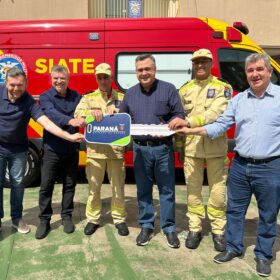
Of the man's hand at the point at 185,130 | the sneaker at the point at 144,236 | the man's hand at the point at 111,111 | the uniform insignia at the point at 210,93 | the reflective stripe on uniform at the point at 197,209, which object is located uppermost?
the uniform insignia at the point at 210,93

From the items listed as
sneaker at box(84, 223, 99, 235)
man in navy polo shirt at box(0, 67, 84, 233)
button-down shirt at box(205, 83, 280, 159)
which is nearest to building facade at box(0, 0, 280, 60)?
man in navy polo shirt at box(0, 67, 84, 233)

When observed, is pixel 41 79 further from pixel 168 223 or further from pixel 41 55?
pixel 168 223

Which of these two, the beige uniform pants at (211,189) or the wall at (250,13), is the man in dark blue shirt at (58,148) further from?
the wall at (250,13)

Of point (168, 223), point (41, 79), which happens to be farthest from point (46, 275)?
point (41, 79)

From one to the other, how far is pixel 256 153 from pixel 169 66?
8.43 feet

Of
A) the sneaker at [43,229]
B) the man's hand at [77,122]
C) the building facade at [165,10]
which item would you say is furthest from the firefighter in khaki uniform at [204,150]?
the building facade at [165,10]

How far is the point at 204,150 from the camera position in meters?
3.29

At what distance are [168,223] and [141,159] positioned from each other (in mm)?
703

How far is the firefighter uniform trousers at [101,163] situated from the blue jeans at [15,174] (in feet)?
2.24

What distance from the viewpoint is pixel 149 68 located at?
317 centimetres

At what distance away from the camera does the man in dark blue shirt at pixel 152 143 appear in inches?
127

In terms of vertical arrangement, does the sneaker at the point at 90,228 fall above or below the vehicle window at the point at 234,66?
below

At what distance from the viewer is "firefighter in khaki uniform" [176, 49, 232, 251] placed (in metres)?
3.21

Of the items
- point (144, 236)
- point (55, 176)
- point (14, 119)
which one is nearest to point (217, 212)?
point (144, 236)
